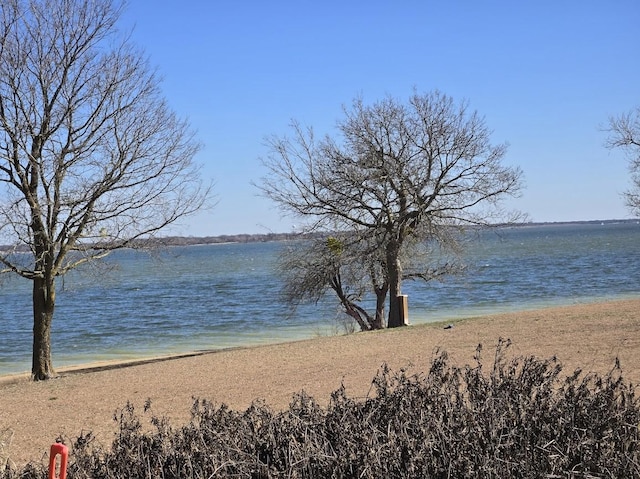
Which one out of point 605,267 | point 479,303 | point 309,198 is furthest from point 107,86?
point 605,267

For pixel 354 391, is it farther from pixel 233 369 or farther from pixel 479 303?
pixel 479 303

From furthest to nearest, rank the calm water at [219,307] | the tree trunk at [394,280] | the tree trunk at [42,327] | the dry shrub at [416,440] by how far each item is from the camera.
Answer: the calm water at [219,307]
the tree trunk at [394,280]
the tree trunk at [42,327]
the dry shrub at [416,440]

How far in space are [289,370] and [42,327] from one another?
622 centimetres

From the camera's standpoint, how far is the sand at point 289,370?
1047 centimetres

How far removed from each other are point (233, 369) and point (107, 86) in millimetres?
6709

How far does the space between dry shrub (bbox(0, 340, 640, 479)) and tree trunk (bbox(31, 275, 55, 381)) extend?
38.7 ft

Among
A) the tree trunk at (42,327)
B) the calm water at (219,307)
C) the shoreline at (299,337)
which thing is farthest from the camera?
the calm water at (219,307)

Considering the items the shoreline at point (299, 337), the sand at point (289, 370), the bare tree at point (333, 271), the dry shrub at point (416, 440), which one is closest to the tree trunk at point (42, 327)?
the sand at point (289, 370)

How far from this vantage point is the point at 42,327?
16578 mm

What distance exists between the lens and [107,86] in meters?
16.6

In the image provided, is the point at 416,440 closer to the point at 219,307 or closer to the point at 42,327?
the point at 42,327

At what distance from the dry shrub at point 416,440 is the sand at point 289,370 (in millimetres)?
3019

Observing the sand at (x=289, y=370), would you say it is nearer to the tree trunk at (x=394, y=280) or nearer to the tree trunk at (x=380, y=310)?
the tree trunk at (x=394, y=280)

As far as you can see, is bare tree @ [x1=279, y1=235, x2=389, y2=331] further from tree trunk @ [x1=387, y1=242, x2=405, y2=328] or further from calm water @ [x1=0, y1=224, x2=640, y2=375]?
calm water @ [x1=0, y1=224, x2=640, y2=375]
